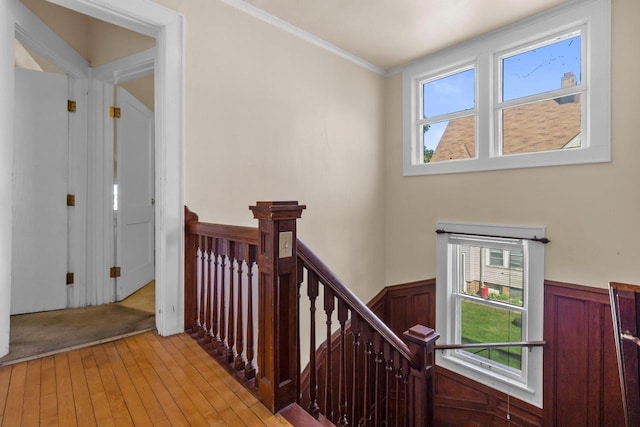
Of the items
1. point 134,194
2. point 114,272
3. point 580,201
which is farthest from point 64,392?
point 580,201

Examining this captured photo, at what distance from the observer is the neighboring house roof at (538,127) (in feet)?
9.30

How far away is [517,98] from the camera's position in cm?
309

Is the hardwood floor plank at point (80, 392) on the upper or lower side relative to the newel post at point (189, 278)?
lower

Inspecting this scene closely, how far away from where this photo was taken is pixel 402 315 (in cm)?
395

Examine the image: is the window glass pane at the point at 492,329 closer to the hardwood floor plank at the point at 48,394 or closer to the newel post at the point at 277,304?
the newel post at the point at 277,304

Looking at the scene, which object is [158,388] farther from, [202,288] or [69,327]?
[69,327]

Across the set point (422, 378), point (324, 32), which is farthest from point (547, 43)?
point (422, 378)

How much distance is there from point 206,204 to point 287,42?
1.76 m

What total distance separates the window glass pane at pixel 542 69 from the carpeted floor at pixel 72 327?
3927 mm

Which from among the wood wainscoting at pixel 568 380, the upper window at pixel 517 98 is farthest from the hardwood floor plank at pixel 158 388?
the upper window at pixel 517 98

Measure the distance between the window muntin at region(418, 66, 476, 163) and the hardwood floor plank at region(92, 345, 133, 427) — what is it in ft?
11.9

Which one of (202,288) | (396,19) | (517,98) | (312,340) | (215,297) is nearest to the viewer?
(312,340)

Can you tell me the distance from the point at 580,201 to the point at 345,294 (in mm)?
2542

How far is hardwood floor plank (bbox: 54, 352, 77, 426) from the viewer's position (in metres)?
1.28
